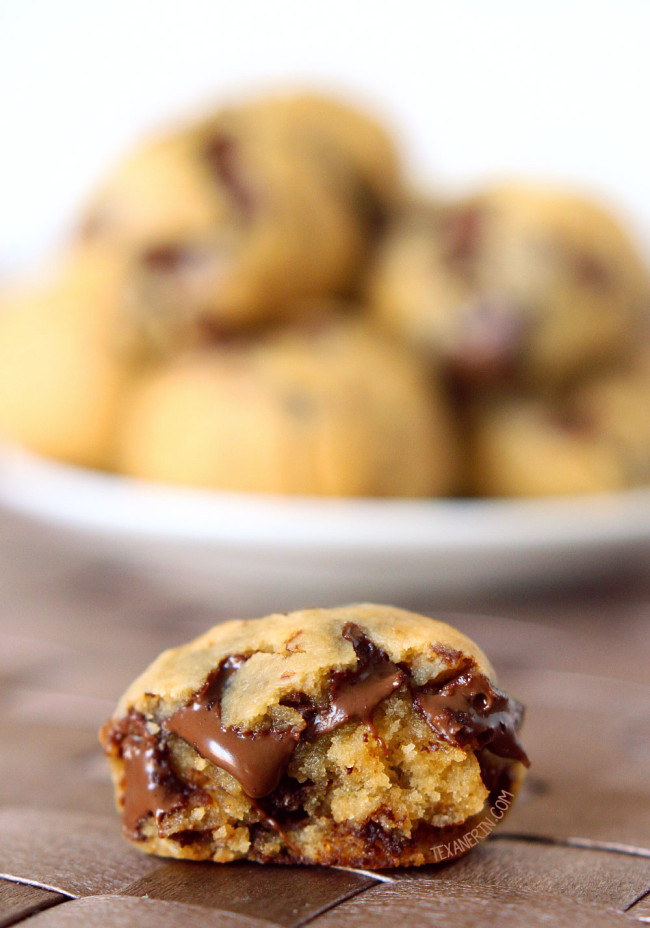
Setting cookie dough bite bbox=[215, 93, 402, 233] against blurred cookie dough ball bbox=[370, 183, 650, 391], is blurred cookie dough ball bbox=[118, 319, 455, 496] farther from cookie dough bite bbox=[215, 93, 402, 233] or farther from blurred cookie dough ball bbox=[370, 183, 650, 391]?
cookie dough bite bbox=[215, 93, 402, 233]

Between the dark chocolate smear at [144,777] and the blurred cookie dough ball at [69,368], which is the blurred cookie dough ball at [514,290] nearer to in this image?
the blurred cookie dough ball at [69,368]

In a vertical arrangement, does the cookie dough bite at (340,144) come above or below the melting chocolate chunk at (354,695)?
above

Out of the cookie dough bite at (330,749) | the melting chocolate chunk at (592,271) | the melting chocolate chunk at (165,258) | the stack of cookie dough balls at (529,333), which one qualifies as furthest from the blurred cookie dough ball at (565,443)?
the cookie dough bite at (330,749)

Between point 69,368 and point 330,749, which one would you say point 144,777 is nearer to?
point 330,749

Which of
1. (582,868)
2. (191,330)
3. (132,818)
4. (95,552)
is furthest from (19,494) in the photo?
(582,868)

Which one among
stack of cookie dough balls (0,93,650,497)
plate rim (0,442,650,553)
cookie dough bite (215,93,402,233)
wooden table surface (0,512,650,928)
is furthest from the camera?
cookie dough bite (215,93,402,233)

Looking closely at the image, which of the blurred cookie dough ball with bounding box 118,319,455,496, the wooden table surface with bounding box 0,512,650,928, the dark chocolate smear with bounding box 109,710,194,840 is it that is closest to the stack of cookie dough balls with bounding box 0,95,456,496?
the blurred cookie dough ball with bounding box 118,319,455,496

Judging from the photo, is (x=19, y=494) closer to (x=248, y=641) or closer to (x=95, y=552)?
(x=95, y=552)
